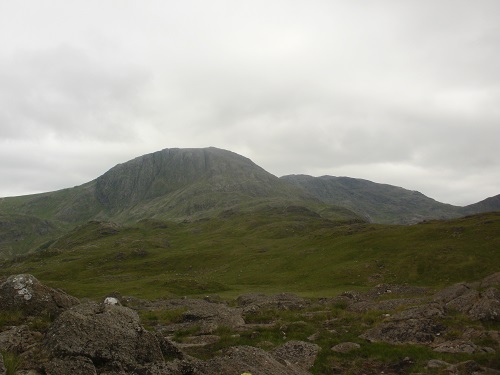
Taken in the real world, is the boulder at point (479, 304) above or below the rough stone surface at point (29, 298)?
below

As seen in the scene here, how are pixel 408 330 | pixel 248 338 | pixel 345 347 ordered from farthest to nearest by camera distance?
pixel 248 338
pixel 408 330
pixel 345 347

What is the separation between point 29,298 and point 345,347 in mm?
24885

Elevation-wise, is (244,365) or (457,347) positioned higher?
(244,365)

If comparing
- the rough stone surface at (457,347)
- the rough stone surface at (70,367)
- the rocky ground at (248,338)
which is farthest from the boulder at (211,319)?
the rough stone surface at (70,367)

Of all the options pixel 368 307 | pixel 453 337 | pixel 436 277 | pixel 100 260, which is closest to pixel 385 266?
pixel 436 277

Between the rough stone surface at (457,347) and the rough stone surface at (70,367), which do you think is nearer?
the rough stone surface at (70,367)

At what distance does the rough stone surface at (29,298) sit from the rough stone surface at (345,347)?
2212 centimetres

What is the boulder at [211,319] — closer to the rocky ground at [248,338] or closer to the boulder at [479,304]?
the rocky ground at [248,338]

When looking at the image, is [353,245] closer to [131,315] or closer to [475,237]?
[475,237]

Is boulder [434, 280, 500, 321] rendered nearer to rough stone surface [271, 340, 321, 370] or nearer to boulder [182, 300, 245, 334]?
rough stone surface [271, 340, 321, 370]

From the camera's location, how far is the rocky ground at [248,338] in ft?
46.9

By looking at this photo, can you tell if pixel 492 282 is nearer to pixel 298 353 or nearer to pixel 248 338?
pixel 298 353

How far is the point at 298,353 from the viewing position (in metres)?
22.8

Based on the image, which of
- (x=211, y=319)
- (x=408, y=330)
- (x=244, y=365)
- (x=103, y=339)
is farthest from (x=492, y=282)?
(x=103, y=339)
